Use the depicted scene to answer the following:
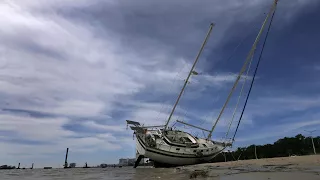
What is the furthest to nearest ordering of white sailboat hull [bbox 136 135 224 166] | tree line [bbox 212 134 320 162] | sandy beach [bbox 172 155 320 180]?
tree line [bbox 212 134 320 162] < white sailboat hull [bbox 136 135 224 166] < sandy beach [bbox 172 155 320 180]

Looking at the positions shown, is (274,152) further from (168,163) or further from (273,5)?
(273,5)

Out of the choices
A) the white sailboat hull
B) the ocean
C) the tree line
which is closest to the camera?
the ocean

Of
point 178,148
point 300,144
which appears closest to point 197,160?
point 178,148

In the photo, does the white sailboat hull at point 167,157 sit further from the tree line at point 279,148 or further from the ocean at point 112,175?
the tree line at point 279,148

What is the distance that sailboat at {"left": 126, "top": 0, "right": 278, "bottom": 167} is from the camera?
5619 cm

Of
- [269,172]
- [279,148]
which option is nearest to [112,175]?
[269,172]

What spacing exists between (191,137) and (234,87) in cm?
1520

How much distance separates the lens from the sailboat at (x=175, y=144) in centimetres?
5619

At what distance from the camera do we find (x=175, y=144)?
58062 mm

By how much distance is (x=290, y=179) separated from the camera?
419 inches

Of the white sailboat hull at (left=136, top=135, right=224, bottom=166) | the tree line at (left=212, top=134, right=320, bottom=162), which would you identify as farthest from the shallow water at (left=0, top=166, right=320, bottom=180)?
the tree line at (left=212, top=134, right=320, bottom=162)

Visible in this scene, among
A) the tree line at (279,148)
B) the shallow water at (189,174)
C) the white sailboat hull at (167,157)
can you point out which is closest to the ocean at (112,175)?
the shallow water at (189,174)

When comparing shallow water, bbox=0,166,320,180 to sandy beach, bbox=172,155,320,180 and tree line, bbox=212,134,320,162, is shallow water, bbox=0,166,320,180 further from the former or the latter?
tree line, bbox=212,134,320,162

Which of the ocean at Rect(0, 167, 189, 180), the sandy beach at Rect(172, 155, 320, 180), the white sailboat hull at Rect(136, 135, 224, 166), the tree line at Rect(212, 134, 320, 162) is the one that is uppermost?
the tree line at Rect(212, 134, 320, 162)
